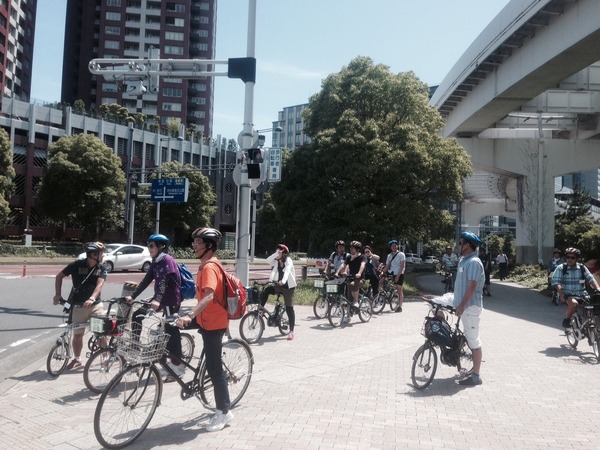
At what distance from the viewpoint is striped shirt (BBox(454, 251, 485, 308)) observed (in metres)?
6.79

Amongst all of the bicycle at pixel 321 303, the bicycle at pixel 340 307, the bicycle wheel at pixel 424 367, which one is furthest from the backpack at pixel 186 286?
the bicycle at pixel 321 303

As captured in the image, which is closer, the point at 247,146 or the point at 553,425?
the point at 553,425

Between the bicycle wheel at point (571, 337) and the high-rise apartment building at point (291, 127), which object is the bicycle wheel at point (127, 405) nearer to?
the bicycle wheel at point (571, 337)

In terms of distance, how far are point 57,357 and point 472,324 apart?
513 cm

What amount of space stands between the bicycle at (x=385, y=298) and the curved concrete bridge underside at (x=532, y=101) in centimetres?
908

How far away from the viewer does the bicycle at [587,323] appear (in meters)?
9.05

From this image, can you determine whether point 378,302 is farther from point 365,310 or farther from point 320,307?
point 320,307

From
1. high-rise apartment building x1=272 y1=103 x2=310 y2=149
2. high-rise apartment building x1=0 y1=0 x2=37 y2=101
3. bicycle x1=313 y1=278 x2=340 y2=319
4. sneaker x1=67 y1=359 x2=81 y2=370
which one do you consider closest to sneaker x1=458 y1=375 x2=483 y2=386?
sneaker x1=67 y1=359 x2=81 y2=370

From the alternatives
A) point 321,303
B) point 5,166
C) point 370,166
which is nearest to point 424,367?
point 321,303

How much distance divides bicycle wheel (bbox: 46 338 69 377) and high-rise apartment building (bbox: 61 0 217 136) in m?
74.6

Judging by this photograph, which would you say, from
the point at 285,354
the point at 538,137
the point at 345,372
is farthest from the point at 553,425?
the point at 538,137

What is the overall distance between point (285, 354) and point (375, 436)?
151 inches

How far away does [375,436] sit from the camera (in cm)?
500

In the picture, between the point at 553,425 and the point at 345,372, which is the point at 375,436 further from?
the point at 345,372
